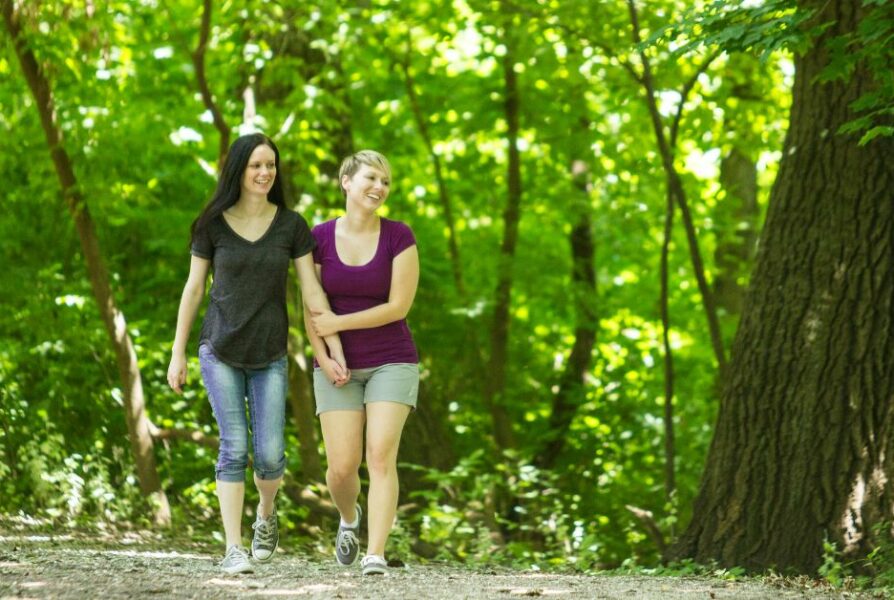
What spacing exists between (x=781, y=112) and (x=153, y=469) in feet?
24.4

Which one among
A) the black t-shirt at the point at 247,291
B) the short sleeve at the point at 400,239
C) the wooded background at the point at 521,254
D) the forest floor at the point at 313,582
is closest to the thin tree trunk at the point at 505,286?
the wooded background at the point at 521,254

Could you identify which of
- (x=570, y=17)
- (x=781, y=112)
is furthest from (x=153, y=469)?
(x=781, y=112)

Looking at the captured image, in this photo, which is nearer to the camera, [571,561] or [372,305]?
[372,305]

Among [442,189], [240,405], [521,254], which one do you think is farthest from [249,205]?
[521,254]

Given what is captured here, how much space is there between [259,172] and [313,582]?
1.96 meters

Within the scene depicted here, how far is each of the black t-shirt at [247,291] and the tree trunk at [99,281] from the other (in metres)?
4.26

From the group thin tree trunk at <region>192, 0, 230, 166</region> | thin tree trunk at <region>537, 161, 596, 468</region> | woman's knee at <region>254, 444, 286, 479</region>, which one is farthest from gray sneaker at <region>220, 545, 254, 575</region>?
thin tree trunk at <region>537, 161, 596, 468</region>

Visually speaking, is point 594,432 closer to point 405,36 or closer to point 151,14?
point 405,36

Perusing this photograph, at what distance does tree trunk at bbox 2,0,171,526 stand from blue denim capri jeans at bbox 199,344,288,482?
14.7 feet

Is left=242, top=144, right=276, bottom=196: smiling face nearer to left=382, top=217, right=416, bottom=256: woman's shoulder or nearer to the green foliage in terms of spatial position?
left=382, top=217, right=416, bottom=256: woman's shoulder

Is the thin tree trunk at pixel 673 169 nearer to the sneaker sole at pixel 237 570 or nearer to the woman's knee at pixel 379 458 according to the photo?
the woman's knee at pixel 379 458

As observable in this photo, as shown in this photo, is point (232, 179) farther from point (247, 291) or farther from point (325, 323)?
point (325, 323)

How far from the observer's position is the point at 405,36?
45.0 feet

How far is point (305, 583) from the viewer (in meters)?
5.58
